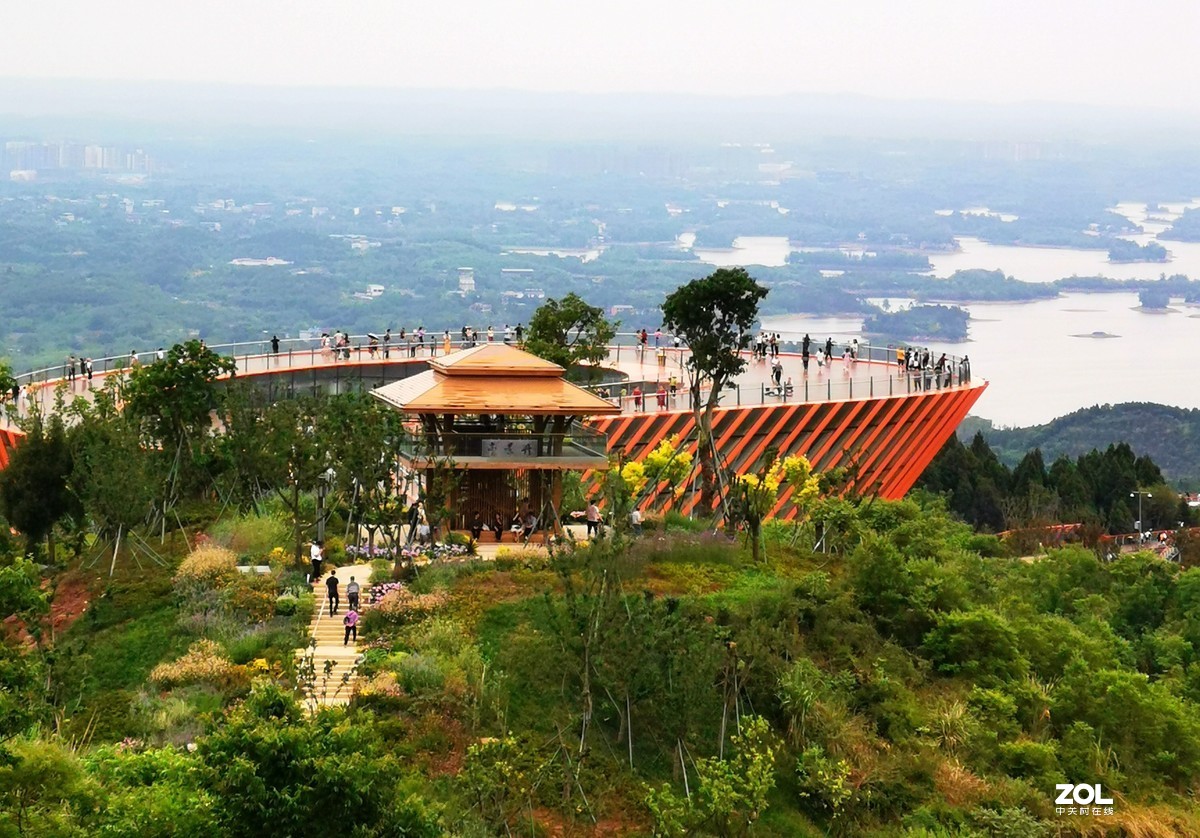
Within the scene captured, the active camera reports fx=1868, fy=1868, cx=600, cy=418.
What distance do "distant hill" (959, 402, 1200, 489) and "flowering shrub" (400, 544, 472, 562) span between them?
91388 millimetres

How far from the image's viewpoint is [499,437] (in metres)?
34.9

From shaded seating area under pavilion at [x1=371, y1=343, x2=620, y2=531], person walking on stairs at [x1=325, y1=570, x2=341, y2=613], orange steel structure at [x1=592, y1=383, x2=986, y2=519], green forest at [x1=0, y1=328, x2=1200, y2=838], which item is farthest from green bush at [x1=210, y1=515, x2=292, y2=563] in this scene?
orange steel structure at [x1=592, y1=383, x2=986, y2=519]

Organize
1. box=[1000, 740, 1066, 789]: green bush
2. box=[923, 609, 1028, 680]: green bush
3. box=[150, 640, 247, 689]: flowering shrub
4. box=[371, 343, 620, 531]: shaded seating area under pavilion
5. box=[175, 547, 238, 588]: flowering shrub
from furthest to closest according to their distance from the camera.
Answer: box=[371, 343, 620, 531]: shaded seating area under pavilion < box=[175, 547, 238, 588]: flowering shrub < box=[923, 609, 1028, 680]: green bush < box=[1000, 740, 1066, 789]: green bush < box=[150, 640, 247, 689]: flowering shrub

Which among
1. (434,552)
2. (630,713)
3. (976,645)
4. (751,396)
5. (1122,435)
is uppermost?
(751,396)

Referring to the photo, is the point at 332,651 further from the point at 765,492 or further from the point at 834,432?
the point at 834,432

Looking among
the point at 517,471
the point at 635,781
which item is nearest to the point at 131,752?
the point at 635,781

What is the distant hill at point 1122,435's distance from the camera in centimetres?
12369

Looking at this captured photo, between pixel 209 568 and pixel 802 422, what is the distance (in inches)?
1122

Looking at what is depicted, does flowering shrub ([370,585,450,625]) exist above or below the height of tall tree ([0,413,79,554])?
below

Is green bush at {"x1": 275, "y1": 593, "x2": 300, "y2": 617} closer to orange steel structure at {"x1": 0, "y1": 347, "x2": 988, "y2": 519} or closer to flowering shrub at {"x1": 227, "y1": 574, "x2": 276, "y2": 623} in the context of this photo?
flowering shrub at {"x1": 227, "y1": 574, "x2": 276, "y2": 623}

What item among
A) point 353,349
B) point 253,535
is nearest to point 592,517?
point 253,535

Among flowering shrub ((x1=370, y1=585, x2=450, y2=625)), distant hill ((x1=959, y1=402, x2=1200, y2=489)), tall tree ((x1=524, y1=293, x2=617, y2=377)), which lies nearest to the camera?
flowering shrub ((x1=370, y1=585, x2=450, y2=625))

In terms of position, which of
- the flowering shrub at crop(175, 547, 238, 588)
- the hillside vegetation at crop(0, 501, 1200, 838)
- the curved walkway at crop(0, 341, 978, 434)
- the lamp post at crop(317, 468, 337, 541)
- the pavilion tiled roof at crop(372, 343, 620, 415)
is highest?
the pavilion tiled roof at crop(372, 343, 620, 415)

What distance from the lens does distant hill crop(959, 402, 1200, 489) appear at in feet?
406
